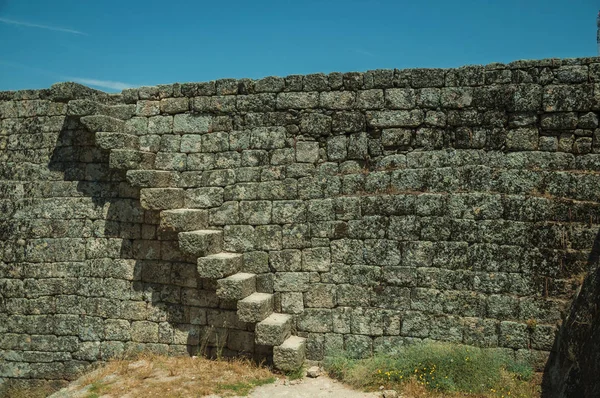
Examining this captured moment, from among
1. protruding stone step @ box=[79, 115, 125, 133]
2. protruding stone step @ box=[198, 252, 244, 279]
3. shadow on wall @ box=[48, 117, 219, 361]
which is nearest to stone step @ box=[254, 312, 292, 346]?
protruding stone step @ box=[198, 252, 244, 279]

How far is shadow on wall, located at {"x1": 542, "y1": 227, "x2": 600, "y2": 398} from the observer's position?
4691 millimetres

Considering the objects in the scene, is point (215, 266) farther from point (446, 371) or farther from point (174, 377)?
point (446, 371)

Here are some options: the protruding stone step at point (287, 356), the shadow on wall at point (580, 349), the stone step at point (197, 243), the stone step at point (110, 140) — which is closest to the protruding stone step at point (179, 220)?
the stone step at point (197, 243)

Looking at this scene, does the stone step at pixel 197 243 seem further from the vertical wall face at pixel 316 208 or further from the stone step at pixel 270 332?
the stone step at pixel 270 332

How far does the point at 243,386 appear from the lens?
5.98 meters

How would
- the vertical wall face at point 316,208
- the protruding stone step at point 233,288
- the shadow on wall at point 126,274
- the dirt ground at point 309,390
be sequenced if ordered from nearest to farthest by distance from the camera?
the dirt ground at point 309,390 < the vertical wall face at point 316,208 < the protruding stone step at point 233,288 < the shadow on wall at point 126,274

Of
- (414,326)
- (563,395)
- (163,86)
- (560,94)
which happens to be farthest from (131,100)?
(563,395)

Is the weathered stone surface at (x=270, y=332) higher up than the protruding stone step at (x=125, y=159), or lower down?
lower down

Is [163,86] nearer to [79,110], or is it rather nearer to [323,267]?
[79,110]

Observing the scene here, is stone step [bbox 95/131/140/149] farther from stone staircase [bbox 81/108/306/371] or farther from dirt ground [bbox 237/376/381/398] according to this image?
dirt ground [bbox 237/376/381/398]

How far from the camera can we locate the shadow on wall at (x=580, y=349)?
469 centimetres

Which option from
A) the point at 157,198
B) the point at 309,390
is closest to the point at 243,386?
the point at 309,390

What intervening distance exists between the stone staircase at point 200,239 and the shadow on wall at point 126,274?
422mm

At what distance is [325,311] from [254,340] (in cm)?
116
